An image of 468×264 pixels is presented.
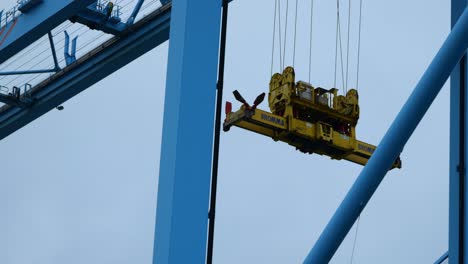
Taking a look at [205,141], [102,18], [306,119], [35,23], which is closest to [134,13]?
[102,18]

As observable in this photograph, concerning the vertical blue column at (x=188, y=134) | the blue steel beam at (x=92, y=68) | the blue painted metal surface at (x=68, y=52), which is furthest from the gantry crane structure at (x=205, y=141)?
the blue painted metal surface at (x=68, y=52)

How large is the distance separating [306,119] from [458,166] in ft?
16.9

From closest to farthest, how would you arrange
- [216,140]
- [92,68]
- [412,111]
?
[412,111] < [216,140] < [92,68]

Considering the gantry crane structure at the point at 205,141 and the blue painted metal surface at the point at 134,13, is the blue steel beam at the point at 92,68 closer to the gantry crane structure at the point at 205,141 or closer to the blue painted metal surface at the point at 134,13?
the blue painted metal surface at the point at 134,13

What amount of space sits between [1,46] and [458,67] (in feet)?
32.5

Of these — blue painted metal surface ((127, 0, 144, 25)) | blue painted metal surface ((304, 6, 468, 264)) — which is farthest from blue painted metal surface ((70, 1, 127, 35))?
blue painted metal surface ((304, 6, 468, 264))

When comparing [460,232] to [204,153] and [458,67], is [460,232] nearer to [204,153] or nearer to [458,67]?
→ [458,67]

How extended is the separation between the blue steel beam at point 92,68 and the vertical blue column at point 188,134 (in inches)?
348

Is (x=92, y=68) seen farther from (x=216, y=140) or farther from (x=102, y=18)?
(x=216, y=140)

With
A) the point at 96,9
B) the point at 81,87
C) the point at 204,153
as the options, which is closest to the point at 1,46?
the point at 96,9

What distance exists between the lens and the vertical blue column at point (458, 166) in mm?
8078

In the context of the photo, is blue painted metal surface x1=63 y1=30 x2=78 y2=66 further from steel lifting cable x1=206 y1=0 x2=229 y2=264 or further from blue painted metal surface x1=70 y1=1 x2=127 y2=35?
steel lifting cable x1=206 y1=0 x2=229 y2=264

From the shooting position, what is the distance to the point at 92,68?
1919cm

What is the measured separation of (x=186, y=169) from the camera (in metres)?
7.86
